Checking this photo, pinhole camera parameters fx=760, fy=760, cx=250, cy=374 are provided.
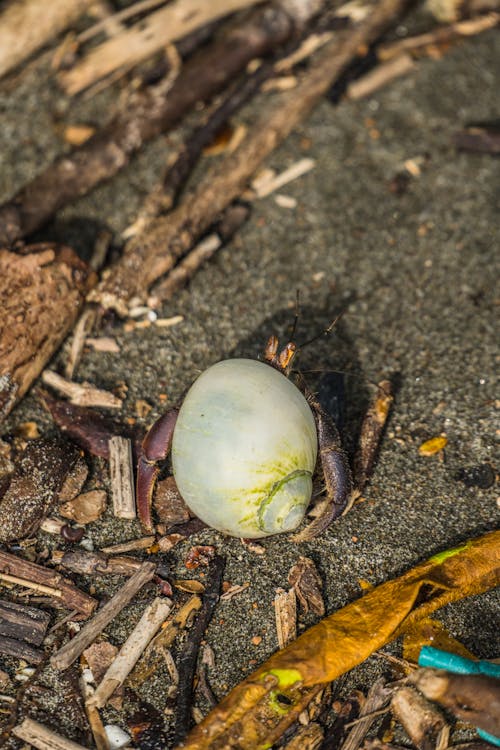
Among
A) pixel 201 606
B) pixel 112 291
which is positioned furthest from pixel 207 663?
pixel 112 291

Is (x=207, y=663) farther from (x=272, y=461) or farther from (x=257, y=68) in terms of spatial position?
(x=257, y=68)

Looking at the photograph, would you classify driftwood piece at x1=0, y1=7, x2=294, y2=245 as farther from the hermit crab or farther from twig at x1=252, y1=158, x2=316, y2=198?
the hermit crab

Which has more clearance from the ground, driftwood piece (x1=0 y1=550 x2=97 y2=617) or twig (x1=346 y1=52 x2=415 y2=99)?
driftwood piece (x1=0 y1=550 x2=97 y2=617)

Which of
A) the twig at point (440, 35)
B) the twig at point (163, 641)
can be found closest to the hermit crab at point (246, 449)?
the twig at point (163, 641)

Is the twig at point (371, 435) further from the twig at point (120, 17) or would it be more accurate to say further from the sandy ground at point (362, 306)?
the twig at point (120, 17)

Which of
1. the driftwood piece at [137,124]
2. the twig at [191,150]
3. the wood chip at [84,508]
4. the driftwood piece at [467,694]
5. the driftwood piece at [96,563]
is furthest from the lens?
the twig at [191,150]

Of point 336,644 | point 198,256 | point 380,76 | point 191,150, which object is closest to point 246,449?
point 336,644

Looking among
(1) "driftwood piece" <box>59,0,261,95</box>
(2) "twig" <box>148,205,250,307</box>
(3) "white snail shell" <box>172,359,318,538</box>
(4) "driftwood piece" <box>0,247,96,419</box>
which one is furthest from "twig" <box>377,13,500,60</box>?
(3) "white snail shell" <box>172,359,318,538</box>
